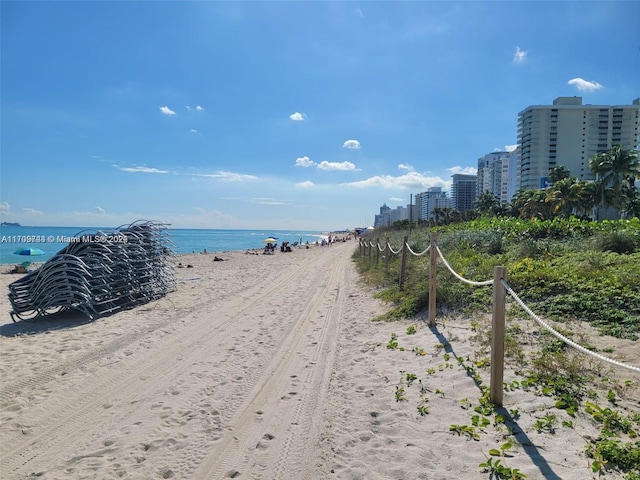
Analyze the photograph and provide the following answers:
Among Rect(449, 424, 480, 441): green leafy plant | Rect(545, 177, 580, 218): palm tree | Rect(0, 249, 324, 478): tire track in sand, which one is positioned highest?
Rect(545, 177, 580, 218): palm tree

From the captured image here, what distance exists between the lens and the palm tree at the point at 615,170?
127 feet

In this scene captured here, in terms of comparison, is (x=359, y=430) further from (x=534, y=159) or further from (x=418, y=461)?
(x=534, y=159)

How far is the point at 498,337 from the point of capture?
→ 330cm

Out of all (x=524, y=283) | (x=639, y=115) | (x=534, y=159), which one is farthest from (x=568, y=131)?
(x=524, y=283)

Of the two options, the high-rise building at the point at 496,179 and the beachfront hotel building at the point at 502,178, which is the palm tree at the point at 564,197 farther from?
the high-rise building at the point at 496,179

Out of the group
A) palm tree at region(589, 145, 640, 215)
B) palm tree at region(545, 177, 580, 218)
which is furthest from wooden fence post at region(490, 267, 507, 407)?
palm tree at region(589, 145, 640, 215)

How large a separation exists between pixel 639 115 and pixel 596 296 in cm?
13330

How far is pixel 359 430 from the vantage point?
10.8 feet

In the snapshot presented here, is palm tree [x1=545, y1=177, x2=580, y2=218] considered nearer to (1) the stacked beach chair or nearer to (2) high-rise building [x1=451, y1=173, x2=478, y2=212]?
(1) the stacked beach chair

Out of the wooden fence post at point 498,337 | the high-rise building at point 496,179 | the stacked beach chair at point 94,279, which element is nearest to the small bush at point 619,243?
the wooden fence post at point 498,337

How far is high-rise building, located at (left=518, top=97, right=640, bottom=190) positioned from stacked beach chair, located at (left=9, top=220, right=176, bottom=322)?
4443 inches

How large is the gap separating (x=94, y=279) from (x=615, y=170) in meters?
49.1

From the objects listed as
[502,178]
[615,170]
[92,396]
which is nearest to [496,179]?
[502,178]

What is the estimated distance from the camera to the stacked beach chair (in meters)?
7.95
